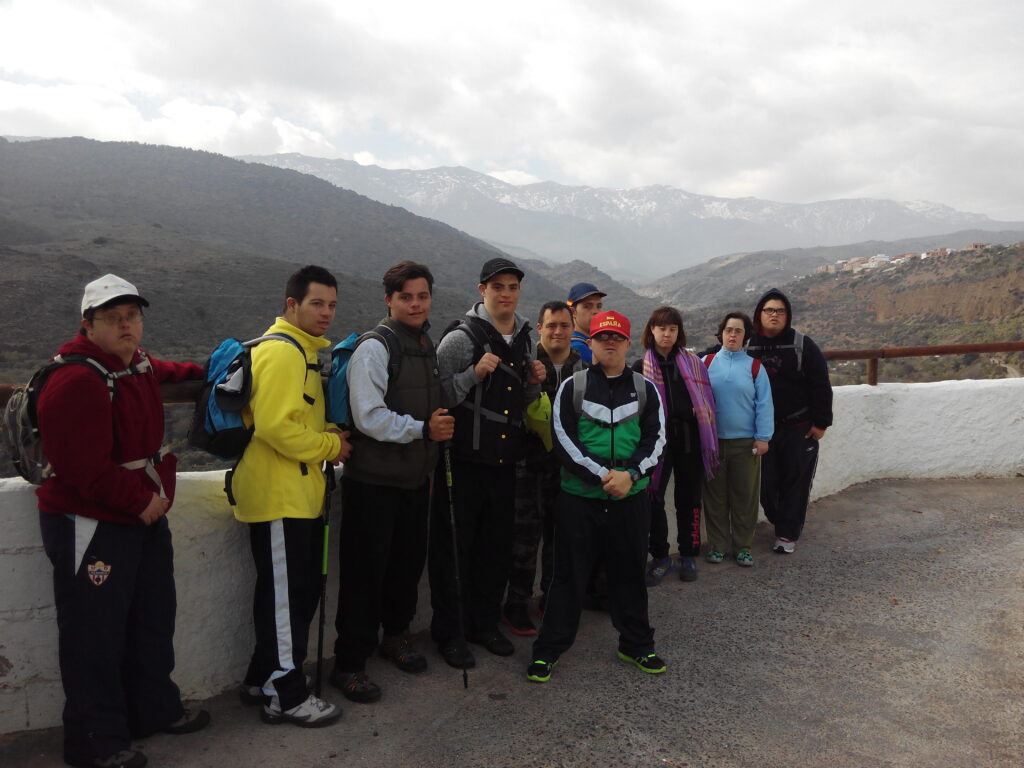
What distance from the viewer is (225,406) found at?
267 centimetres

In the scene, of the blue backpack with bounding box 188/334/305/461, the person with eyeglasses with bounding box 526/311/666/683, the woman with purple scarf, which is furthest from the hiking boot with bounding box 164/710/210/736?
the woman with purple scarf

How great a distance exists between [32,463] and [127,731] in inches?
39.6

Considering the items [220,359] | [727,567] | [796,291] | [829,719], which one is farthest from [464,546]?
[796,291]

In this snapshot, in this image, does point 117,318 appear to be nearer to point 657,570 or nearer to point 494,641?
point 494,641

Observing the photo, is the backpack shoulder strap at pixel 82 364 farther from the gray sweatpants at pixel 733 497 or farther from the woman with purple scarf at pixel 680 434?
the gray sweatpants at pixel 733 497

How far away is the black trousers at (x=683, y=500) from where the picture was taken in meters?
4.41

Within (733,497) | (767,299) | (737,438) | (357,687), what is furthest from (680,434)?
(357,687)

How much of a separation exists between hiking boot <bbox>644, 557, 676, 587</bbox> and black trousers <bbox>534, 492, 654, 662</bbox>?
0.99m

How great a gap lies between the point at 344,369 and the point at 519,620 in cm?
166

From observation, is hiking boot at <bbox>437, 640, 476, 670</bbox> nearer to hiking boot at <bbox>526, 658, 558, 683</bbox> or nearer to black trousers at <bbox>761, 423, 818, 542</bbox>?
hiking boot at <bbox>526, 658, 558, 683</bbox>

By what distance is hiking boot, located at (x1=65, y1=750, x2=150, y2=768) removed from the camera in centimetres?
244

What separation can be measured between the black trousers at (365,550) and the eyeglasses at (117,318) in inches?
Result: 42.5

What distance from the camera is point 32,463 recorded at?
7.86 ft

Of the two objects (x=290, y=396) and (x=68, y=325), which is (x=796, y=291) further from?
(x=290, y=396)
